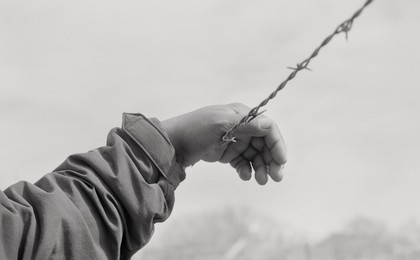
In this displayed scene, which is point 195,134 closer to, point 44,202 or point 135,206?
point 135,206

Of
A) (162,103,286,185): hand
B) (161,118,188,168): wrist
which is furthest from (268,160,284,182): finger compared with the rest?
(161,118,188,168): wrist

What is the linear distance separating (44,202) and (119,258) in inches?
5.4

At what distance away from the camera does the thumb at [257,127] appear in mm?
1151

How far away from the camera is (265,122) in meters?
1.15

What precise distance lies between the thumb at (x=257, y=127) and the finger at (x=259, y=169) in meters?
0.08

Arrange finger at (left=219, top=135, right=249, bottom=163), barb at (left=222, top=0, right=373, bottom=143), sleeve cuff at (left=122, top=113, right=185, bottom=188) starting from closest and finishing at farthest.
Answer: barb at (left=222, top=0, right=373, bottom=143) → sleeve cuff at (left=122, top=113, right=185, bottom=188) → finger at (left=219, top=135, right=249, bottom=163)

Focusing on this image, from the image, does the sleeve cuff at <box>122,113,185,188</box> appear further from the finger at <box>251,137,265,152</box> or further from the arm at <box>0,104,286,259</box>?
the finger at <box>251,137,265,152</box>

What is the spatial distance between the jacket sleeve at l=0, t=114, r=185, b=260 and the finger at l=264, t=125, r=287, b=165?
140 mm

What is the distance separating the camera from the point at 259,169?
4.06ft

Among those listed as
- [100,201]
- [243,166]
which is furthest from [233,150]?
[100,201]

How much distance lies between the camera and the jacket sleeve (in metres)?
0.93

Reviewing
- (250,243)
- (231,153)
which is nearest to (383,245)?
(250,243)

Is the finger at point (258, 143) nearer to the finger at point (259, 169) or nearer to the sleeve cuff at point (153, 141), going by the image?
the finger at point (259, 169)

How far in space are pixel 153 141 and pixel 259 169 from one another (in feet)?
0.65
